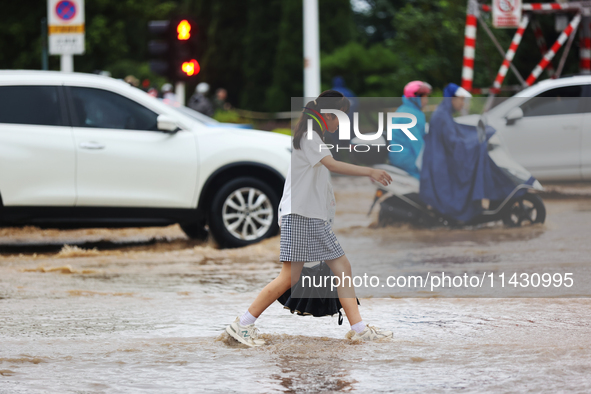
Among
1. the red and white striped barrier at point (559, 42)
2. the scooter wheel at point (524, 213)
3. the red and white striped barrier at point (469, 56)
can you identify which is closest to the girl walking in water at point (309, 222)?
the scooter wheel at point (524, 213)

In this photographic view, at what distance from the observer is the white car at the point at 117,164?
9930 millimetres

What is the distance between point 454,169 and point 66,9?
5917 millimetres

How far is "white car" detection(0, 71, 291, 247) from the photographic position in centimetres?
993

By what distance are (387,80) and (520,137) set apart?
21.6 metres

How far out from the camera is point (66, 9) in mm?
13555

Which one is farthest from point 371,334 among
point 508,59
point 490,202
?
point 508,59

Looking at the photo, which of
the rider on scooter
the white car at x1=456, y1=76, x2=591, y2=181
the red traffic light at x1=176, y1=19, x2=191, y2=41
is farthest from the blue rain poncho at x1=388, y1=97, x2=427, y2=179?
the red traffic light at x1=176, y1=19, x2=191, y2=41

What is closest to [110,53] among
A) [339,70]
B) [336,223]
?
[339,70]

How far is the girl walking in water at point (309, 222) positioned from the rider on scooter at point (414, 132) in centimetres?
505

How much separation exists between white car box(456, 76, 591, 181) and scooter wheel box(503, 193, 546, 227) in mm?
485

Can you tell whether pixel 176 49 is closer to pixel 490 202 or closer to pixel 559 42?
pixel 490 202

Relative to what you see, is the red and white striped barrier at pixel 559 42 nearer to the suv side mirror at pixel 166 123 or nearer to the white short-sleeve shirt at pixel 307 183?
the suv side mirror at pixel 166 123

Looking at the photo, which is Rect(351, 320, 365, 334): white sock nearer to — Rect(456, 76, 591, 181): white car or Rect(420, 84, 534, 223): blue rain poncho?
Rect(420, 84, 534, 223): blue rain poncho

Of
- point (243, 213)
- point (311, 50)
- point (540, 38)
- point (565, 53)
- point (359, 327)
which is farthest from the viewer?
point (540, 38)
